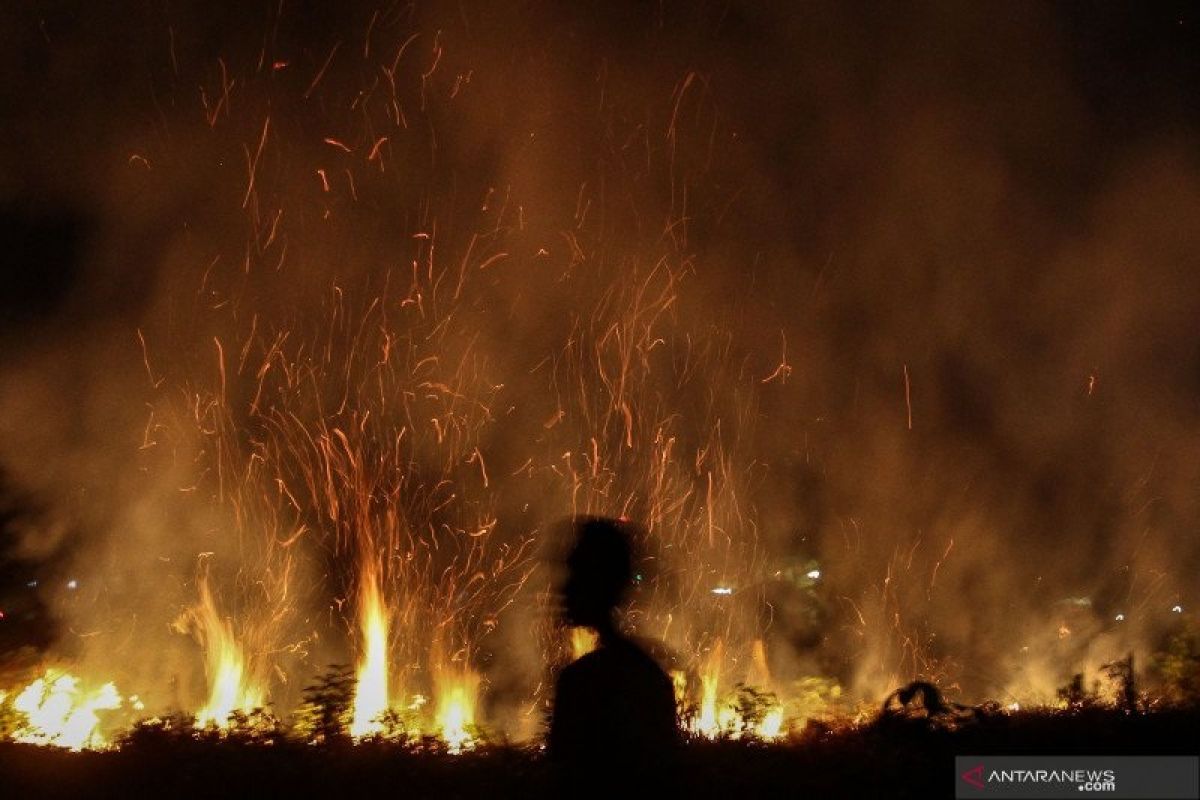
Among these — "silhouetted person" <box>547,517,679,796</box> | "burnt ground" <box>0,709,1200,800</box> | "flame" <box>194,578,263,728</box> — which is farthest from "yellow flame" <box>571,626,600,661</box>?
"flame" <box>194,578,263,728</box>

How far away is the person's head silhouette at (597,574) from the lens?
3080 millimetres

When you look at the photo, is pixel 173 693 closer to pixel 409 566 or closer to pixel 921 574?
pixel 409 566

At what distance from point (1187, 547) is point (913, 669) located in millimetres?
3812

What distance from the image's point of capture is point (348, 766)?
5.36 metres

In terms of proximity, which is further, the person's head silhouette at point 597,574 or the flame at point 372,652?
the flame at point 372,652

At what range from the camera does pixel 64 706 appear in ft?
28.5

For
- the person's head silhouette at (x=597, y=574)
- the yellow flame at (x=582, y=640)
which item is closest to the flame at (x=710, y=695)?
the yellow flame at (x=582, y=640)

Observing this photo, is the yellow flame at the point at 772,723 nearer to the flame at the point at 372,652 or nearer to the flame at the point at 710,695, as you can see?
the flame at the point at 710,695

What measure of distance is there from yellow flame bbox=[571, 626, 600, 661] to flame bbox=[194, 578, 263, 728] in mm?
6652

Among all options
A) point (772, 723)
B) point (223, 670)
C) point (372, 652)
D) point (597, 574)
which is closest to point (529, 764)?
point (597, 574)

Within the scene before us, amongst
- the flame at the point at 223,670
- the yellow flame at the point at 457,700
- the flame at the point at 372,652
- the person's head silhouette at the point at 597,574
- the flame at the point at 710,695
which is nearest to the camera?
the person's head silhouette at the point at 597,574

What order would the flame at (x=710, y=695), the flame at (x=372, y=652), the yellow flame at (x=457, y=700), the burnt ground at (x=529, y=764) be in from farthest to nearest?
the flame at (x=372, y=652) → the yellow flame at (x=457, y=700) → the flame at (x=710, y=695) → the burnt ground at (x=529, y=764)

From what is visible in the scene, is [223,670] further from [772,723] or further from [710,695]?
[772,723]

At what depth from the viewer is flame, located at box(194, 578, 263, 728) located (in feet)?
31.6
